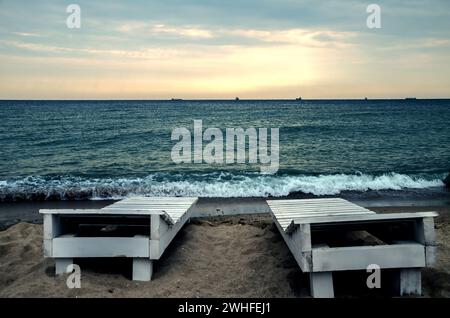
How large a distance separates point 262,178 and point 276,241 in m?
7.59

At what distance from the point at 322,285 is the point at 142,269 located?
2.22 metres

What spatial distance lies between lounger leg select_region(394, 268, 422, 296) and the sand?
24 cm

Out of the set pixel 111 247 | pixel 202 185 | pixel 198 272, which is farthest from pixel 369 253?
pixel 202 185

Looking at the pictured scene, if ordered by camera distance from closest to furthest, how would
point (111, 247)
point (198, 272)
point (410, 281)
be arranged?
point (410, 281) → point (111, 247) → point (198, 272)

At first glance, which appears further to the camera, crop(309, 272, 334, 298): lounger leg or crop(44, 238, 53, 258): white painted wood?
crop(44, 238, 53, 258): white painted wood

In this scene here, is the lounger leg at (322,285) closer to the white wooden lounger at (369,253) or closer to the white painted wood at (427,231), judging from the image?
the white wooden lounger at (369,253)

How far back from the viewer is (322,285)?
15.1 ft

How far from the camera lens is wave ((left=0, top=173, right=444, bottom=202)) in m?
12.8

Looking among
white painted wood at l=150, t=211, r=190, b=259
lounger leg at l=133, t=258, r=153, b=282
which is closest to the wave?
white painted wood at l=150, t=211, r=190, b=259

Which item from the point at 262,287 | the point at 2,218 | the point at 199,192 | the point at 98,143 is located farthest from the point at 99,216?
the point at 98,143

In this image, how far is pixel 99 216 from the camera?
5.15m

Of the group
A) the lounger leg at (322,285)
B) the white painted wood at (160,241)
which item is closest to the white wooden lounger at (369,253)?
the lounger leg at (322,285)

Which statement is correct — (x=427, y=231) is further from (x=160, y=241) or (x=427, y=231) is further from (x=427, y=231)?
(x=160, y=241)

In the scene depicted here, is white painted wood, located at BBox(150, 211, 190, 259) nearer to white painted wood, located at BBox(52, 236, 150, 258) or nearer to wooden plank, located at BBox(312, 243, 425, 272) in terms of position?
white painted wood, located at BBox(52, 236, 150, 258)
